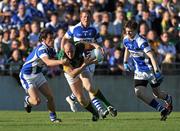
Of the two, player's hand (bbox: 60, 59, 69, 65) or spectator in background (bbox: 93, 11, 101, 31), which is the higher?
player's hand (bbox: 60, 59, 69, 65)

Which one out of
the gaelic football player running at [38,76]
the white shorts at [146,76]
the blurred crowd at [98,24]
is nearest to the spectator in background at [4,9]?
the blurred crowd at [98,24]

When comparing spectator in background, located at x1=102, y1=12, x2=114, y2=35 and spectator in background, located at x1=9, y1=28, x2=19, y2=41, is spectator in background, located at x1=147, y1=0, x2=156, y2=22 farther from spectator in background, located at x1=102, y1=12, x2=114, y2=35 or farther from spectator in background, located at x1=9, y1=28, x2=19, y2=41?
spectator in background, located at x1=9, y1=28, x2=19, y2=41

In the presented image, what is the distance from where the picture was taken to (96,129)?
1268 cm

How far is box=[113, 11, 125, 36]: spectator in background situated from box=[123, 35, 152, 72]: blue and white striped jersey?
276 inches

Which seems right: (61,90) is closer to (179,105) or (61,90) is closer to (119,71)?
(119,71)

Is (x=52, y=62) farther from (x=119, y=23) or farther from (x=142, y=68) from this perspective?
(x=119, y=23)

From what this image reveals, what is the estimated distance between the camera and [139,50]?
15.5 m

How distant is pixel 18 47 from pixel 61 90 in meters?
1.85

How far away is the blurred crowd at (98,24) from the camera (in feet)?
71.2

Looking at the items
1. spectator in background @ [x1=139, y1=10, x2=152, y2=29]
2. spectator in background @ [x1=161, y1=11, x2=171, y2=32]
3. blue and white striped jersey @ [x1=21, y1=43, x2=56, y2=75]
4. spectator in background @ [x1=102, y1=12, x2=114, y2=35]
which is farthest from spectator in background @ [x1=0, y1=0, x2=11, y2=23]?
blue and white striped jersey @ [x1=21, y1=43, x2=56, y2=75]

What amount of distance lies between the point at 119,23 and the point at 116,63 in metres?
1.82

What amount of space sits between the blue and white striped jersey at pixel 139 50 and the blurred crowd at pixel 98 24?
569 centimetres

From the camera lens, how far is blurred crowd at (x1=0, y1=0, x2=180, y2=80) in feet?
71.2

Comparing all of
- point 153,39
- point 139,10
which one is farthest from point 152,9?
point 153,39
